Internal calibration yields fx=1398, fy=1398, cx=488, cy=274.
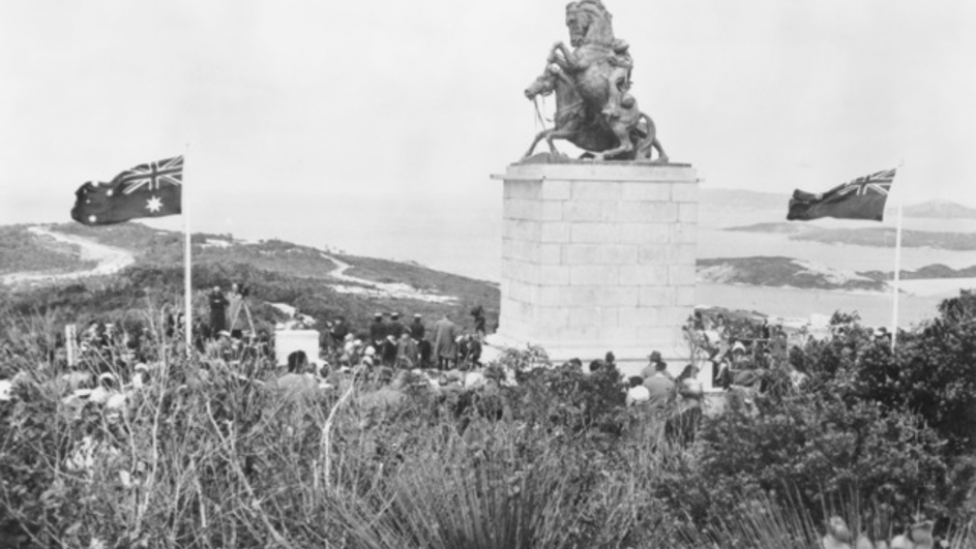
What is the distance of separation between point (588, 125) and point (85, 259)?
32257mm

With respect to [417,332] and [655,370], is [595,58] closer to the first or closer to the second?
[417,332]

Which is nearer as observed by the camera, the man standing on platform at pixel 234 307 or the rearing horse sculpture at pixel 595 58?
the man standing on platform at pixel 234 307

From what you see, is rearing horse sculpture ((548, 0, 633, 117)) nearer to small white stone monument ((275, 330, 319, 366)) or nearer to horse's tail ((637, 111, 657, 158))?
horse's tail ((637, 111, 657, 158))

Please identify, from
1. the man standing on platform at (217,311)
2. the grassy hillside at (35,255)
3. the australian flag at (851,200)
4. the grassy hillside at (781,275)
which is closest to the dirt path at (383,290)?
the grassy hillside at (35,255)

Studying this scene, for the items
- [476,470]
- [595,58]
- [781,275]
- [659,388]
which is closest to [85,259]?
[781,275]

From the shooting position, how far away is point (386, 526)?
27.3 ft

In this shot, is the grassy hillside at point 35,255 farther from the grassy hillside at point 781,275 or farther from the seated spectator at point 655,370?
the seated spectator at point 655,370

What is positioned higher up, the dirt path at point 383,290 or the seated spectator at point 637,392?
the seated spectator at point 637,392

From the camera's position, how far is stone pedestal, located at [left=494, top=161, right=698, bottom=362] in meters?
20.9

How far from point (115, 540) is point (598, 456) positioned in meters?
3.80

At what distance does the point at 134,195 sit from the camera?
57.9 ft

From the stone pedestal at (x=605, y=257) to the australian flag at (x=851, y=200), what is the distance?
2000 mm

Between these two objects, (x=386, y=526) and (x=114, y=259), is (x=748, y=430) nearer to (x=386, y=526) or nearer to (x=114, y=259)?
(x=386, y=526)

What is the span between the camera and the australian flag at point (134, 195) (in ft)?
57.4
